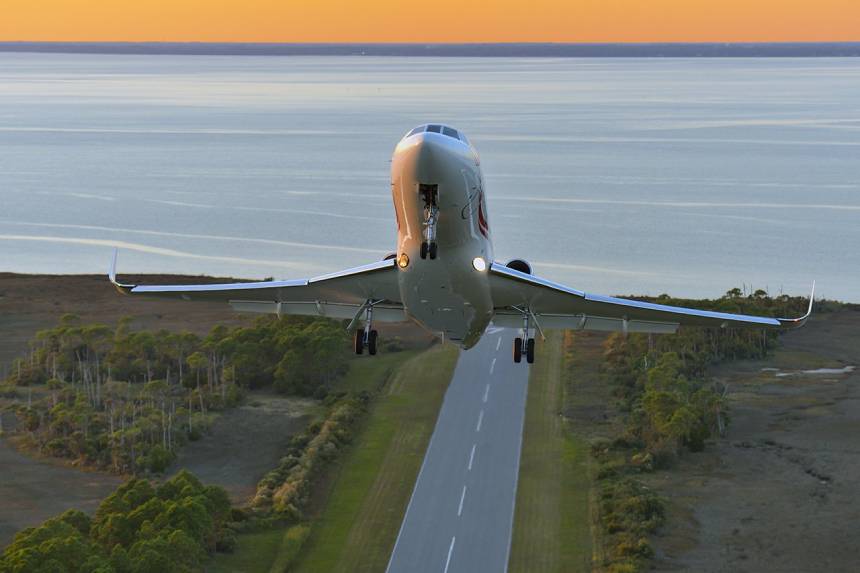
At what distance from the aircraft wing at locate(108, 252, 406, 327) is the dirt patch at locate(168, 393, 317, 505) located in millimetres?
23690

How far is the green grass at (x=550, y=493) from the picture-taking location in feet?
212

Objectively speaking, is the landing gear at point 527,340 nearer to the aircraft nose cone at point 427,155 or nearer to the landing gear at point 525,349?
the landing gear at point 525,349

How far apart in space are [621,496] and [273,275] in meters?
106

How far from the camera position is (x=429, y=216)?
133ft

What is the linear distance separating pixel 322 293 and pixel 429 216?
11.3 metres

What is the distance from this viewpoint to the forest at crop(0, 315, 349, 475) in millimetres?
84375

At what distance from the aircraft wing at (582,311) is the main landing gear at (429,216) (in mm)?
5374

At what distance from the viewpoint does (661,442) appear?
83.2 meters

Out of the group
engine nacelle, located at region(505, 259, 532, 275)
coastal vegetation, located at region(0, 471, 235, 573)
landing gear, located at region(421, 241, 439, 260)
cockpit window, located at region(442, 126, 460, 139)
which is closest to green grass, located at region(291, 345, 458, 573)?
coastal vegetation, located at region(0, 471, 235, 573)

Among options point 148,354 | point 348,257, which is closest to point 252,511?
point 148,354

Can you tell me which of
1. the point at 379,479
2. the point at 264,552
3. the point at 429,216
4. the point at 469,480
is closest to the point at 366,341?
the point at 429,216

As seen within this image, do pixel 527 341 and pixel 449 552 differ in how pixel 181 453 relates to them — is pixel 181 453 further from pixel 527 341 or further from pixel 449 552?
pixel 527 341

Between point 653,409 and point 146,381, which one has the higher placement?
point 653,409

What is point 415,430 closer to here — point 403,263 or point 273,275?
point 403,263
